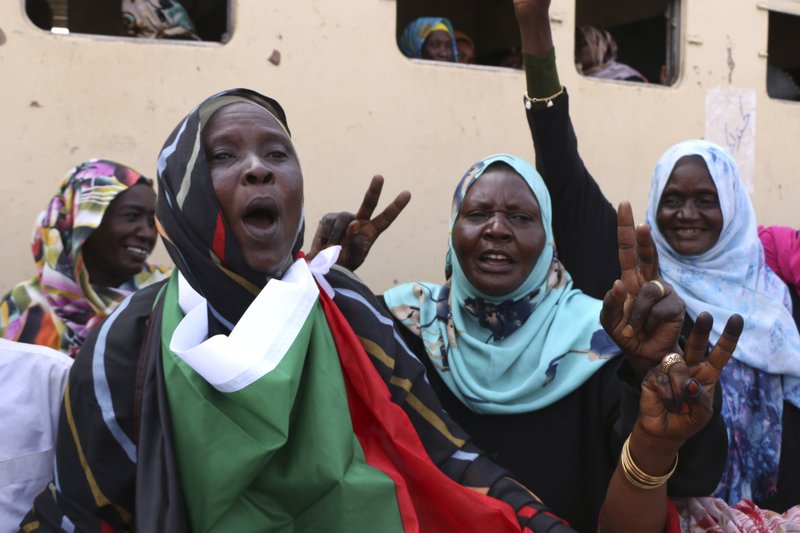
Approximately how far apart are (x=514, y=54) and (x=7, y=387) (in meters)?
4.02

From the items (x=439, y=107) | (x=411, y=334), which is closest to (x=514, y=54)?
(x=439, y=107)

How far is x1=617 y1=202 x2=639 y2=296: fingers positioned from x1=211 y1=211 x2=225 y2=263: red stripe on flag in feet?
2.68

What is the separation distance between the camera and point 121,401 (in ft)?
5.20

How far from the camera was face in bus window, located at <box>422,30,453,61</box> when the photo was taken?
4.74 metres

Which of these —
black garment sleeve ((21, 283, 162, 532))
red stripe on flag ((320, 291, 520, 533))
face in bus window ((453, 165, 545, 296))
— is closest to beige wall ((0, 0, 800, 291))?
face in bus window ((453, 165, 545, 296))

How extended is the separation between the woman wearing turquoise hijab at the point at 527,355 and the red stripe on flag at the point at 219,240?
2.62 ft

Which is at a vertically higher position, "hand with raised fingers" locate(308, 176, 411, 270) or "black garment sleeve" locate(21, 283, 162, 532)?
"hand with raised fingers" locate(308, 176, 411, 270)

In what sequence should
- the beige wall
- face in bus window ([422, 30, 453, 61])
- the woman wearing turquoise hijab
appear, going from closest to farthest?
the woman wearing turquoise hijab < the beige wall < face in bus window ([422, 30, 453, 61])

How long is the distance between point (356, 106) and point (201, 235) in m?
2.57

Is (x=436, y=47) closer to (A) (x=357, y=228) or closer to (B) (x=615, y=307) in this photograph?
(A) (x=357, y=228)

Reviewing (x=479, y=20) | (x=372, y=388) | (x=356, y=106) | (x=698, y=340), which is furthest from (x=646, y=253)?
(x=479, y=20)

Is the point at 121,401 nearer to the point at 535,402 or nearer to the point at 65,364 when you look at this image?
the point at 65,364

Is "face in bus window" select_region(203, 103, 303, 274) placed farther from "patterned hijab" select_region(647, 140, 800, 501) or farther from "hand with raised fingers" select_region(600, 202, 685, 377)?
"patterned hijab" select_region(647, 140, 800, 501)

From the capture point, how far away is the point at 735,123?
17.1ft
